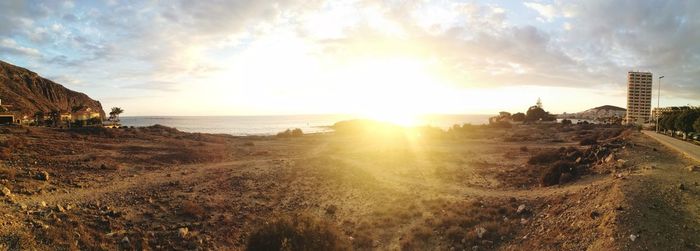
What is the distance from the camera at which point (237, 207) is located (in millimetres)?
20734

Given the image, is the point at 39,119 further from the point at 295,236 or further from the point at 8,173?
the point at 295,236

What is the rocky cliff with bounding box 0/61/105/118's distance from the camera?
288 feet

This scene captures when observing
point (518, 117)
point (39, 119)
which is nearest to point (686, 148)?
point (39, 119)

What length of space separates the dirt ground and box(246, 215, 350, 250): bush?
1.25 meters

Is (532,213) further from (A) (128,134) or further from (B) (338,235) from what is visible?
(A) (128,134)

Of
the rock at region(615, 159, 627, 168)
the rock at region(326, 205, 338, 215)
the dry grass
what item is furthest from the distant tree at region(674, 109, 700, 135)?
the rock at region(326, 205, 338, 215)

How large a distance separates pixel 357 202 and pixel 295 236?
33.0 ft

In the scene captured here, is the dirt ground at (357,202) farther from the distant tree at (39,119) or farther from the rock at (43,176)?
the distant tree at (39,119)

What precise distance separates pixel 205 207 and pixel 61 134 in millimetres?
34145

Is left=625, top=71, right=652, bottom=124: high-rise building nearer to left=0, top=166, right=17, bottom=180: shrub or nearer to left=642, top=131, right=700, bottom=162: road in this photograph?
left=642, top=131, right=700, bottom=162: road

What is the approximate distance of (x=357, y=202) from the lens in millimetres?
22703

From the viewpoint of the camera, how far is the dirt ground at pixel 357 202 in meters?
14.0

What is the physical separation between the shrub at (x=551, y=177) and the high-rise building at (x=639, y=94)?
16341 centimetres

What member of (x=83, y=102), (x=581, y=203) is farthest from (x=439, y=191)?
(x=83, y=102)
